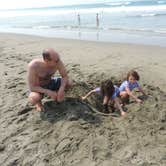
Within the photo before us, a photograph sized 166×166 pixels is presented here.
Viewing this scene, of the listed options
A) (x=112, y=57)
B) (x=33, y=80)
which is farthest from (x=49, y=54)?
(x=112, y=57)

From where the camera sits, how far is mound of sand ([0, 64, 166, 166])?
4188mm

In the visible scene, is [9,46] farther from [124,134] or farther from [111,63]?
[124,134]

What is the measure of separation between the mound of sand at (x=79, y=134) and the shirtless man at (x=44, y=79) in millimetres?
168

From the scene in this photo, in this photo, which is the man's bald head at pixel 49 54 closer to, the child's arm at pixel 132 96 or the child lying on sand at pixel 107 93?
the child lying on sand at pixel 107 93

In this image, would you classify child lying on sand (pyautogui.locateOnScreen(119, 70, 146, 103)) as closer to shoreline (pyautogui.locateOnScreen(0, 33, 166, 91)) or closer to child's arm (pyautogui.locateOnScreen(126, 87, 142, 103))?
child's arm (pyautogui.locateOnScreen(126, 87, 142, 103))

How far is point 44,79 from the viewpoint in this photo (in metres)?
5.54

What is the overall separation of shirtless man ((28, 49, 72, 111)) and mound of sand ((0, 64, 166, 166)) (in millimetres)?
168

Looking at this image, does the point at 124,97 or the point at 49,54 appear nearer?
the point at 49,54

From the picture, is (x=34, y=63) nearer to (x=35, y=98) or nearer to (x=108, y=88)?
(x=35, y=98)

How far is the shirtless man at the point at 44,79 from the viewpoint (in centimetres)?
522

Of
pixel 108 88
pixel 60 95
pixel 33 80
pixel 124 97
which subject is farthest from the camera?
pixel 124 97

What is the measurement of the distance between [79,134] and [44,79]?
1.26m

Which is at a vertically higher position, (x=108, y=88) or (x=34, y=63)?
(x=34, y=63)

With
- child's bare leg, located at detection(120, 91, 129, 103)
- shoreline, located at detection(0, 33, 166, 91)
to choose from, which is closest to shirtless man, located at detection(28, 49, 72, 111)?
child's bare leg, located at detection(120, 91, 129, 103)
